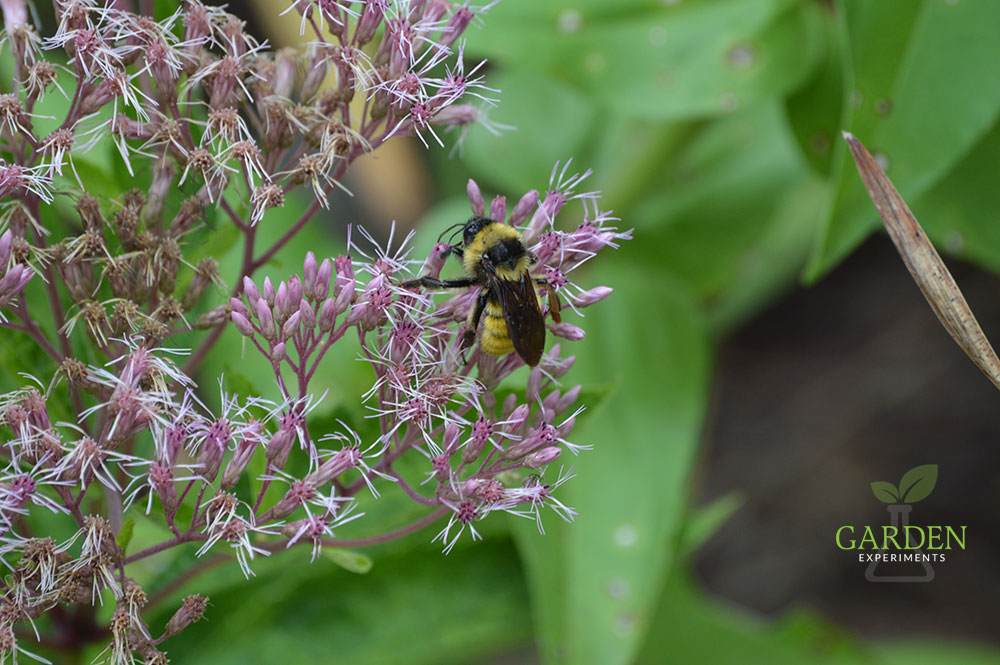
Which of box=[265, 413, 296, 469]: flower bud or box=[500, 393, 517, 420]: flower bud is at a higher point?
box=[265, 413, 296, 469]: flower bud

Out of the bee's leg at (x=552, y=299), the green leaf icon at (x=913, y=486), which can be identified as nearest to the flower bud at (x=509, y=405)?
the bee's leg at (x=552, y=299)

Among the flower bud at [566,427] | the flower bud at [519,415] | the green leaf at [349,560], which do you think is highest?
the flower bud at [519,415]

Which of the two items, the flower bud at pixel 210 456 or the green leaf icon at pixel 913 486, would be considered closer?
the flower bud at pixel 210 456

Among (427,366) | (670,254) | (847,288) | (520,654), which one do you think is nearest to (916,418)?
(847,288)

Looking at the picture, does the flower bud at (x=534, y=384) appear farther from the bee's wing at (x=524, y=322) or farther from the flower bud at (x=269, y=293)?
the flower bud at (x=269, y=293)

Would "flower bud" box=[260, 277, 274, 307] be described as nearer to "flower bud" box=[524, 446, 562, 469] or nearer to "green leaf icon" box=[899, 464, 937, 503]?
"flower bud" box=[524, 446, 562, 469]

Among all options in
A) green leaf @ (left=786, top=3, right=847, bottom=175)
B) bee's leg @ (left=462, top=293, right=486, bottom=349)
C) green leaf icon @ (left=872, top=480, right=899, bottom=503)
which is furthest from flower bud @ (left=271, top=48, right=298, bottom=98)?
green leaf icon @ (left=872, top=480, right=899, bottom=503)

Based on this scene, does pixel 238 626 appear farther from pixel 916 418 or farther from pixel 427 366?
pixel 916 418
